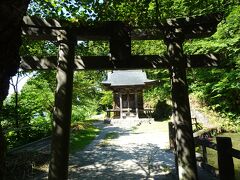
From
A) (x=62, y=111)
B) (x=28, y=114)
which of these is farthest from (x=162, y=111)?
(x=62, y=111)

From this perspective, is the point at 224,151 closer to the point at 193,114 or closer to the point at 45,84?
the point at 45,84

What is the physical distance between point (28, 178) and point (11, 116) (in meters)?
6.33

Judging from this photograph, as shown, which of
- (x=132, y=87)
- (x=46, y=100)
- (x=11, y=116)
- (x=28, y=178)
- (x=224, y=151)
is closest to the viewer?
(x=224, y=151)

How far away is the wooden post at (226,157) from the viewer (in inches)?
191

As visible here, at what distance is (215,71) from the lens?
52.4 feet

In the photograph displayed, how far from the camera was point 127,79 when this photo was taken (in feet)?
97.8

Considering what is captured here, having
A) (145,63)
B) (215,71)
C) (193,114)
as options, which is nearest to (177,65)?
(145,63)

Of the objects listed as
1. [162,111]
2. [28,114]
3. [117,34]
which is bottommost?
[28,114]

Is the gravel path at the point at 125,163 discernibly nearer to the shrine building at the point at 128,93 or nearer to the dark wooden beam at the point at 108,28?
the dark wooden beam at the point at 108,28

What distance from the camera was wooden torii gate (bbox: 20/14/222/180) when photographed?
4742 mm

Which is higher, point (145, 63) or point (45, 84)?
point (45, 84)

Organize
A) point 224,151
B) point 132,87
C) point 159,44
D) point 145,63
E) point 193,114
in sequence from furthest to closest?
1. point 132,87
2. point 159,44
3. point 193,114
4. point 145,63
5. point 224,151

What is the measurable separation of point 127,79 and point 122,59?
2480cm

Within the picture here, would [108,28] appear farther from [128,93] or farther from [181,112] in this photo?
[128,93]
